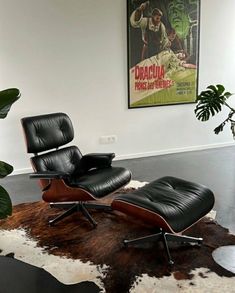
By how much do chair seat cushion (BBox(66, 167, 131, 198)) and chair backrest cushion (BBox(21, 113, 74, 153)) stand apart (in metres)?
0.38

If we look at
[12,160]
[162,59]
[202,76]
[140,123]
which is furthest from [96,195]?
[202,76]

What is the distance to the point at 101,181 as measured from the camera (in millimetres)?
2830

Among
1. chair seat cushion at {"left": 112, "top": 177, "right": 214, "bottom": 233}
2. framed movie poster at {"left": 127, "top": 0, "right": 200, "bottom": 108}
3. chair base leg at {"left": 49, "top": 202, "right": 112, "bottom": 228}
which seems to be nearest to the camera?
chair seat cushion at {"left": 112, "top": 177, "right": 214, "bottom": 233}

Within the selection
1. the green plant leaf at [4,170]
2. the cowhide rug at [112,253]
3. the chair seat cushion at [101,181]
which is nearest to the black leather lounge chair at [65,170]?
the chair seat cushion at [101,181]

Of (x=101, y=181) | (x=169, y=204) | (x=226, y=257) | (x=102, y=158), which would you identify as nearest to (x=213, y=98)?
(x=102, y=158)

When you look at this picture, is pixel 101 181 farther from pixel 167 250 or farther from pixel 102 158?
pixel 167 250

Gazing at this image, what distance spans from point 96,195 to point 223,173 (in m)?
2.07

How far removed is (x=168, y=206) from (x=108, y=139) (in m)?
Result: 2.54

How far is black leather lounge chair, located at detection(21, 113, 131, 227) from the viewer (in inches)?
108

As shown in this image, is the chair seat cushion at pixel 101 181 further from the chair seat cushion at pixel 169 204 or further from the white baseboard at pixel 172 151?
the white baseboard at pixel 172 151

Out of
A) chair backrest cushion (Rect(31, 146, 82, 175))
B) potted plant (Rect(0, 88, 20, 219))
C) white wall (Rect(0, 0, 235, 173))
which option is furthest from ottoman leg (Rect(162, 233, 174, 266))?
white wall (Rect(0, 0, 235, 173))

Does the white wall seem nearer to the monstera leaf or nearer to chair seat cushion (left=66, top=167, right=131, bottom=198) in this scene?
the monstera leaf

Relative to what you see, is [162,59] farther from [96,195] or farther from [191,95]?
[96,195]

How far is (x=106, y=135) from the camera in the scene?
15.6ft
